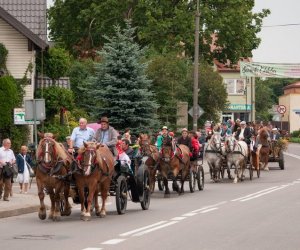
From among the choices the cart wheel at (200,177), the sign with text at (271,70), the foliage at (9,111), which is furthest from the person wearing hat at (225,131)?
the sign with text at (271,70)

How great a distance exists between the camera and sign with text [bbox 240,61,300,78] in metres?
67.7

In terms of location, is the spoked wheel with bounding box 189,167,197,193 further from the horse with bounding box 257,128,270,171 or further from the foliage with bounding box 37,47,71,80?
the foliage with bounding box 37,47,71,80

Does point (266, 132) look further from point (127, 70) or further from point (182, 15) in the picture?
point (182, 15)

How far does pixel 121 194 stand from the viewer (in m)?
20.5

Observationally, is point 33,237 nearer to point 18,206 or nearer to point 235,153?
point 18,206

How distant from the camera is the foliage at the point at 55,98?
4766 centimetres

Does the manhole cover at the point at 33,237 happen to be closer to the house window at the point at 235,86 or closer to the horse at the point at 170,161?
the horse at the point at 170,161

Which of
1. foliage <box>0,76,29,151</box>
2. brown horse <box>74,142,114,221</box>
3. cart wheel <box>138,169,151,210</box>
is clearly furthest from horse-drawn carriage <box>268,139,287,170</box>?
brown horse <box>74,142,114,221</box>

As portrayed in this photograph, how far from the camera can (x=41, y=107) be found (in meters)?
29.2

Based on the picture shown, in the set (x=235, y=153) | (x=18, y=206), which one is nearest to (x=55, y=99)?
(x=235, y=153)

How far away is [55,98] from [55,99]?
0.15ft

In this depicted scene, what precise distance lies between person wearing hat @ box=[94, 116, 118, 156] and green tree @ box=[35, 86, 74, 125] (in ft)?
88.7

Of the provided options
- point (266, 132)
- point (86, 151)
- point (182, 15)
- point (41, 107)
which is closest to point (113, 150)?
point (86, 151)

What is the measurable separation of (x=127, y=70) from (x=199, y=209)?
22.1 metres
